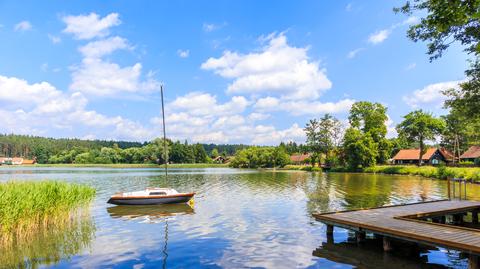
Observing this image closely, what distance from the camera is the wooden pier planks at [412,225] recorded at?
11.9 meters

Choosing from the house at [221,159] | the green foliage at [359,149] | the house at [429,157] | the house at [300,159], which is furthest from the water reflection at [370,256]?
the house at [221,159]

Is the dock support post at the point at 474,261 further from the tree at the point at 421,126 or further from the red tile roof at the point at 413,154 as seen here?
the red tile roof at the point at 413,154

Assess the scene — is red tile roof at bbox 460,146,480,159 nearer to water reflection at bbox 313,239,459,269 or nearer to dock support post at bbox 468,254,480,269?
water reflection at bbox 313,239,459,269

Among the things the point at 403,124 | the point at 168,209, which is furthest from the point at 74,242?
the point at 403,124

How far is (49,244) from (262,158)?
4671 inches

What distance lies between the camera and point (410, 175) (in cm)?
7031

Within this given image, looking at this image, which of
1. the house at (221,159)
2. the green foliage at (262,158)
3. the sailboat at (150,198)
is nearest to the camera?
the sailboat at (150,198)

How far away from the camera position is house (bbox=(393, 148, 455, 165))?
317 ft

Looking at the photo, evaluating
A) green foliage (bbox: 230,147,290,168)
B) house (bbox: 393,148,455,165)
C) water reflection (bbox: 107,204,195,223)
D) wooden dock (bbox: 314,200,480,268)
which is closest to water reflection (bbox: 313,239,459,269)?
wooden dock (bbox: 314,200,480,268)

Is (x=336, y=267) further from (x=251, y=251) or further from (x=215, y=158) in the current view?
(x=215, y=158)

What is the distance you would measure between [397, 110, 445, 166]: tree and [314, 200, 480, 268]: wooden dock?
221 ft

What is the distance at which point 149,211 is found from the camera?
28688 mm

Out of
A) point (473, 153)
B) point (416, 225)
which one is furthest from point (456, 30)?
point (473, 153)

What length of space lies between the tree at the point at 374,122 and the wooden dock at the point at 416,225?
70.5 m
